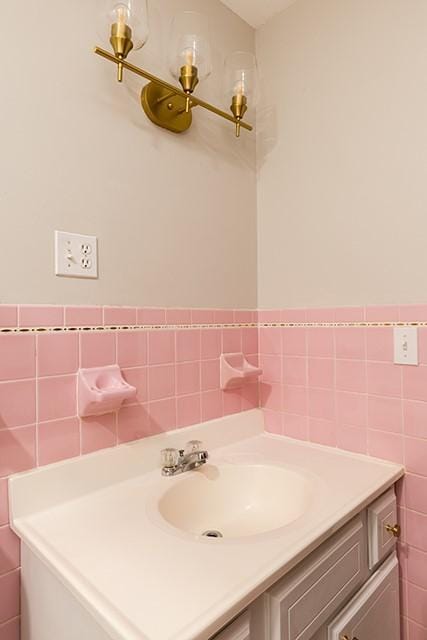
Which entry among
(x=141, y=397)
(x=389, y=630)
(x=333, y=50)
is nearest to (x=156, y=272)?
(x=141, y=397)

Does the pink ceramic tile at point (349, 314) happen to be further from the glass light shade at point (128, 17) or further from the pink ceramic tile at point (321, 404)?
the glass light shade at point (128, 17)

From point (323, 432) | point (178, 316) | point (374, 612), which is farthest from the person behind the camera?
point (323, 432)

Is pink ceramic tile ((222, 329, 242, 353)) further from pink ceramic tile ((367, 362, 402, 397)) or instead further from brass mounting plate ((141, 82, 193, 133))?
brass mounting plate ((141, 82, 193, 133))

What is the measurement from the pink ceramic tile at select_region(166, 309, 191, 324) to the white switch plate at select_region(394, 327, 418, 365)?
0.61 m

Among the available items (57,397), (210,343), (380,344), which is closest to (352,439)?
(380,344)

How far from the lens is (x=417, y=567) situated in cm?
106

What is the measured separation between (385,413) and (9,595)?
1034 millimetres

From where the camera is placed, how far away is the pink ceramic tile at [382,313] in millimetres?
1092

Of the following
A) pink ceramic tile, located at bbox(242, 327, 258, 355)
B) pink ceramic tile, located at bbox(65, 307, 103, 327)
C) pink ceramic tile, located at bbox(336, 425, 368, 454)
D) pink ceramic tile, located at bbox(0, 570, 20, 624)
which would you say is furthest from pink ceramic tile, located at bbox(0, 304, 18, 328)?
pink ceramic tile, located at bbox(336, 425, 368, 454)

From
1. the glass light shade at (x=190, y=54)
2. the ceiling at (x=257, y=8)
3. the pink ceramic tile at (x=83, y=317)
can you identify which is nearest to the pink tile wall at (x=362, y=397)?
the pink ceramic tile at (x=83, y=317)

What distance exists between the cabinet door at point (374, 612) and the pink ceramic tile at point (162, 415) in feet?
1.94

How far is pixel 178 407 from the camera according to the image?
114cm

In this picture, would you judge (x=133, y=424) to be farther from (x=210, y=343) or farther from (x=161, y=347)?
(x=210, y=343)

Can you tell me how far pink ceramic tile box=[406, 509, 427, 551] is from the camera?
3.43 ft
